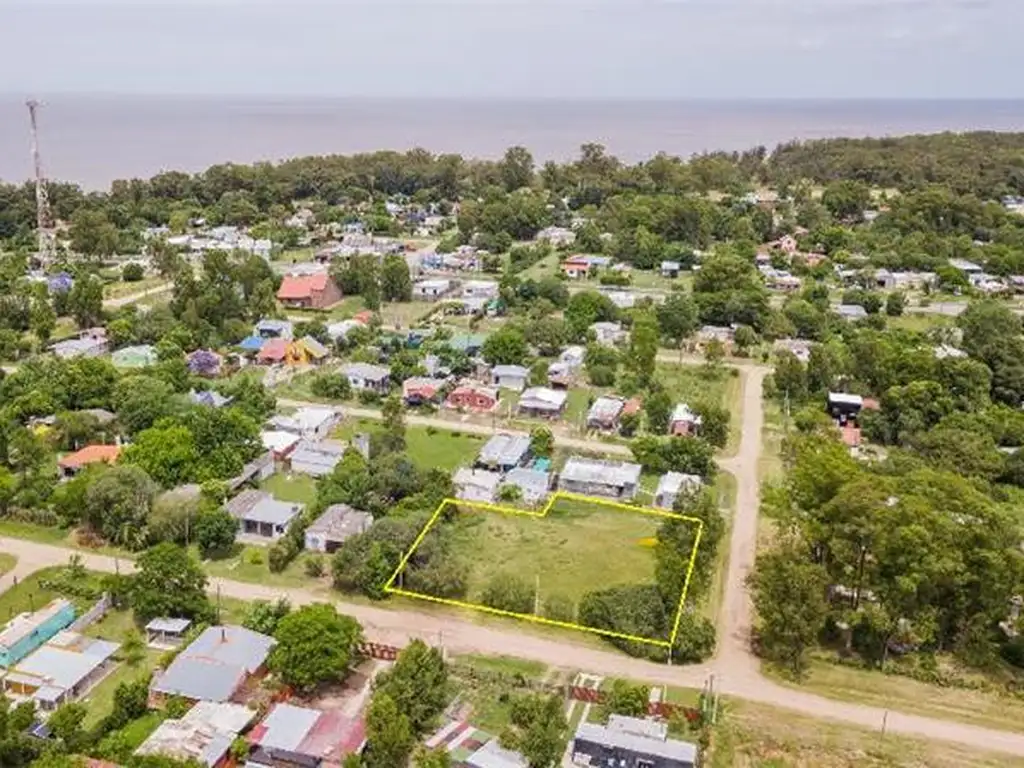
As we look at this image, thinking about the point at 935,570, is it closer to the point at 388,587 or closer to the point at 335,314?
the point at 388,587

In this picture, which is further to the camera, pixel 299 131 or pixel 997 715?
pixel 299 131

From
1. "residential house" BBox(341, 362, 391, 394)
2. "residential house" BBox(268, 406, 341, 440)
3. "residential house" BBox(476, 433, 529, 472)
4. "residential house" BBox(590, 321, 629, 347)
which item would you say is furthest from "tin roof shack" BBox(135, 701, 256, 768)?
"residential house" BBox(590, 321, 629, 347)

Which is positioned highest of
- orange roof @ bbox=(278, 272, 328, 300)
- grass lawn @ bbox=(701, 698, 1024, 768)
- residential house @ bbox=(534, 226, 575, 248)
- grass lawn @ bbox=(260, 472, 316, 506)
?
residential house @ bbox=(534, 226, 575, 248)

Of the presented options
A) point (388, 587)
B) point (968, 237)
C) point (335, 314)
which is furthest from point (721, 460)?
point (968, 237)

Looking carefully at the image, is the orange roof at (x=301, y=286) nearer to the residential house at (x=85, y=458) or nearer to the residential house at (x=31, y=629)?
the residential house at (x=85, y=458)

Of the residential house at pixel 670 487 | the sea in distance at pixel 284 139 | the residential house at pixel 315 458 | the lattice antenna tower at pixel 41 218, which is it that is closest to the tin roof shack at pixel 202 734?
the residential house at pixel 315 458

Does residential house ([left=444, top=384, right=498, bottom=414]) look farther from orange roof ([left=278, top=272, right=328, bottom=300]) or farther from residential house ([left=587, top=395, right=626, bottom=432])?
orange roof ([left=278, top=272, right=328, bottom=300])

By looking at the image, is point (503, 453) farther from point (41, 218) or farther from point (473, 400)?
point (41, 218)
